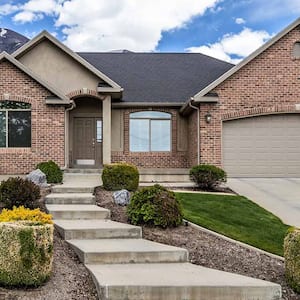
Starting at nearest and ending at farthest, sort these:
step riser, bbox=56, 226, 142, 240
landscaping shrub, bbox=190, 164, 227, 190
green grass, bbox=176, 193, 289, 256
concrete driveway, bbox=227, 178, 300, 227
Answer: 1. step riser, bbox=56, 226, 142, 240
2. green grass, bbox=176, 193, 289, 256
3. concrete driveway, bbox=227, 178, 300, 227
4. landscaping shrub, bbox=190, 164, 227, 190

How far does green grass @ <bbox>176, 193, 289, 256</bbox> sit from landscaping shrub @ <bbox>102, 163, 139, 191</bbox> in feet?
4.60

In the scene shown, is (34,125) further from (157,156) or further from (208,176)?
(208,176)

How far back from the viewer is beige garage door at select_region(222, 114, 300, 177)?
50.1 feet

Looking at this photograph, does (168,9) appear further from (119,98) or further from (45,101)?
(45,101)

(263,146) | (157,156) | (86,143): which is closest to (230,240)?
(263,146)

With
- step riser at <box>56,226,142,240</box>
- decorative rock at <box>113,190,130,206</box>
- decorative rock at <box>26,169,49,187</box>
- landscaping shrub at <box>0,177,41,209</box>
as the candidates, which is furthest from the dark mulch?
decorative rock at <box>26,169,49,187</box>

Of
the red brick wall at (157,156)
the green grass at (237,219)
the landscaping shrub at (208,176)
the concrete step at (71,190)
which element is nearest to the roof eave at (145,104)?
the red brick wall at (157,156)

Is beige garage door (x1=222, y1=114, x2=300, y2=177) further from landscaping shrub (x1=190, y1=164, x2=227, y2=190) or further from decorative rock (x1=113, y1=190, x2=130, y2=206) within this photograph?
decorative rock (x1=113, y1=190, x2=130, y2=206)

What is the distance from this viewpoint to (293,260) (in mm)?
5211

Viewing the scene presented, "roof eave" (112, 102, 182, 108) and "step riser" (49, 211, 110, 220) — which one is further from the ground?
"roof eave" (112, 102, 182, 108)

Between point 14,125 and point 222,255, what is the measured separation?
10.7 metres

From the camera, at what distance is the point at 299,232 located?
17.5 ft

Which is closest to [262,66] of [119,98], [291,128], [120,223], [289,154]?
[291,128]

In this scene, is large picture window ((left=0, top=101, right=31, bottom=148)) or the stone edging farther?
large picture window ((left=0, top=101, right=31, bottom=148))
